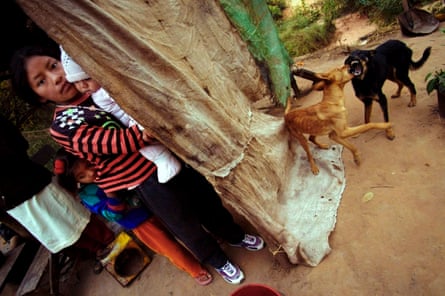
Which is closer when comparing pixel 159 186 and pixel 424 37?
pixel 159 186

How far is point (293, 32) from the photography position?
7000mm

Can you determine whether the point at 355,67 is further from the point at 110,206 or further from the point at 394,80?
the point at 110,206

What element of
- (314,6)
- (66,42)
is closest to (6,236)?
(66,42)

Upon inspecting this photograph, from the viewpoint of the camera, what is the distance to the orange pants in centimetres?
235

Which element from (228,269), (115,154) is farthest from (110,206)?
(228,269)

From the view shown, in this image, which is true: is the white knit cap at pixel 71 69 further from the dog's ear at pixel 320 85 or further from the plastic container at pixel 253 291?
the dog's ear at pixel 320 85

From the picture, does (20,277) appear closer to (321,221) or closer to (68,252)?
(68,252)

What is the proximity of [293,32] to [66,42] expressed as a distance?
21.5ft

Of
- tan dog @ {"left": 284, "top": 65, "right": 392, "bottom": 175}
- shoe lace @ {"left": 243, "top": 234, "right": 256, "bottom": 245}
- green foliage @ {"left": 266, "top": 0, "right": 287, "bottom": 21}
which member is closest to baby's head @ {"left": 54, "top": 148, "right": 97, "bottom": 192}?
shoe lace @ {"left": 243, "top": 234, "right": 256, "bottom": 245}

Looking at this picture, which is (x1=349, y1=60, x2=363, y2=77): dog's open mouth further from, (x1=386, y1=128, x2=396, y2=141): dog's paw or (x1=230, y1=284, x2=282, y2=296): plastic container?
(x1=230, y1=284, x2=282, y2=296): plastic container

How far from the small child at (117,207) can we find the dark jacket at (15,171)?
0.20 metres

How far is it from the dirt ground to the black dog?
221 millimetres

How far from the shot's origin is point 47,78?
5.48ft

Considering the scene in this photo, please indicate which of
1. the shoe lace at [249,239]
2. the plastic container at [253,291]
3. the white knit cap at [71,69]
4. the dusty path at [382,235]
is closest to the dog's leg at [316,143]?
the dusty path at [382,235]
